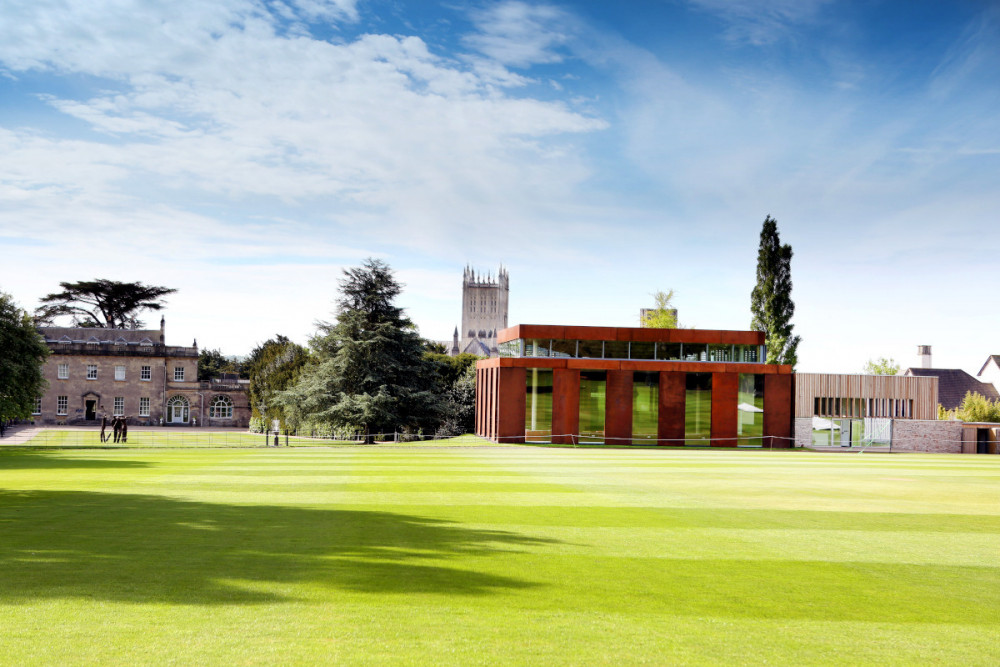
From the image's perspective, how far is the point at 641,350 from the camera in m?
48.6

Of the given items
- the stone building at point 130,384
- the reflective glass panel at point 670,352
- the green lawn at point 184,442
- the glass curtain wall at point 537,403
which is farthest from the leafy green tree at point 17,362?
the stone building at point 130,384

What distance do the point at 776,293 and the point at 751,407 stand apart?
Answer: 1405cm

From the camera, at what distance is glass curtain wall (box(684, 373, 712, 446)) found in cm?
4809

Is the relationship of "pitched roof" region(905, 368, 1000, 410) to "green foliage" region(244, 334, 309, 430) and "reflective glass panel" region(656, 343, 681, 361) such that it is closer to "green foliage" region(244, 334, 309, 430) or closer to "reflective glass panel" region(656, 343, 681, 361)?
"reflective glass panel" region(656, 343, 681, 361)

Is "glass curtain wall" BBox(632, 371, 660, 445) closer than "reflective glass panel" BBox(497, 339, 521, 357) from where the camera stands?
Yes

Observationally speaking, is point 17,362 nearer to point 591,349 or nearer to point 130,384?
point 591,349

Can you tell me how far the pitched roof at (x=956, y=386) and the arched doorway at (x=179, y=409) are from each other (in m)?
79.1

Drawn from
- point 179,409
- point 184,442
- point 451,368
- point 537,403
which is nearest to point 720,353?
point 537,403

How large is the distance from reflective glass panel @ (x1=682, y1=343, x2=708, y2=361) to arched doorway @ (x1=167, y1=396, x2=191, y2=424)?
55.7 metres

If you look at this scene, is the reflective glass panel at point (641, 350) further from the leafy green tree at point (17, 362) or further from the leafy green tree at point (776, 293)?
the leafy green tree at point (17, 362)

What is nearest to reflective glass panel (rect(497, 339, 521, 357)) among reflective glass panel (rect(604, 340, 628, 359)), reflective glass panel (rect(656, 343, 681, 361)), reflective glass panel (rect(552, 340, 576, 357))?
reflective glass panel (rect(552, 340, 576, 357))

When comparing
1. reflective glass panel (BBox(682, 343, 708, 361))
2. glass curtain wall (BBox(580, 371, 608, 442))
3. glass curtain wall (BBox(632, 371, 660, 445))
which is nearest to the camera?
glass curtain wall (BBox(580, 371, 608, 442))

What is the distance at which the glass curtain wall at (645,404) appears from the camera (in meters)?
47.7

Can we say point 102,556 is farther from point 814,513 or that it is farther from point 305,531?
point 814,513
